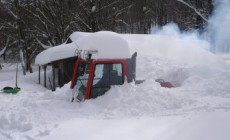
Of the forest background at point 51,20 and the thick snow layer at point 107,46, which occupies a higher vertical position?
the forest background at point 51,20

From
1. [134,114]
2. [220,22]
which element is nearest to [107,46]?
[134,114]

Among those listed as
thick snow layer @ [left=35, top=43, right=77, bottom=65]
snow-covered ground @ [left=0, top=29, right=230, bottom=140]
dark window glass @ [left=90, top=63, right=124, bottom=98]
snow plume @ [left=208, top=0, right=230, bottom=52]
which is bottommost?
snow-covered ground @ [left=0, top=29, right=230, bottom=140]

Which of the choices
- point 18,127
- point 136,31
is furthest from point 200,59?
point 136,31

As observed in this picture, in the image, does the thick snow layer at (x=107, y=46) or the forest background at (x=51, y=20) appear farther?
the forest background at (x=51, y=20)

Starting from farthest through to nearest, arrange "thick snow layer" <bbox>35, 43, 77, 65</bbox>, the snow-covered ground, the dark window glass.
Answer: "thick snow layer" <bbox>35, 43, 77, 65</bbox>
the dark window glass
the snow-covered ground

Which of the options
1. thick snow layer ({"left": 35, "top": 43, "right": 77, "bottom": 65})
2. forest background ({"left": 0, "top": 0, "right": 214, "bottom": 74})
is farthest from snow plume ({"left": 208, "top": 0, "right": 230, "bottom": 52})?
thick snow layer ({"left": 35, "top": 43, "right": 77, "bottom": 65})

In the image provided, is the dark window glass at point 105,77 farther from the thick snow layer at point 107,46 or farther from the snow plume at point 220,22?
the snow plume at point 220,22

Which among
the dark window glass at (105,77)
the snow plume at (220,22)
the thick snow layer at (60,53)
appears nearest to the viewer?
the dark window glass at (105,77)

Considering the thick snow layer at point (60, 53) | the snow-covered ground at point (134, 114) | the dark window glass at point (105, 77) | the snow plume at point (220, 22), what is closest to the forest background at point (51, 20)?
the snow plume at point (220, 22)

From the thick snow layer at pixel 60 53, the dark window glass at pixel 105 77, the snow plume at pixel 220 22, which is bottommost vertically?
the dark window glass at pixel 105 77

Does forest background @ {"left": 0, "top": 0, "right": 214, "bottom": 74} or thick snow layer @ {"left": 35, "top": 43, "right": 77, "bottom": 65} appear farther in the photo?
forest background @ {"left": 0, "top": 0, "right": 214, "bottom": 74}

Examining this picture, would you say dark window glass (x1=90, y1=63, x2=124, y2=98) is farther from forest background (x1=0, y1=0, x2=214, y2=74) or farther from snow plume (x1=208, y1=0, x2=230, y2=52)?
forest background (x1=0, y1=0, x2=214, y2=74)

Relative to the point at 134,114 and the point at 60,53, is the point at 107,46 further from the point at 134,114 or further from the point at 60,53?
the point at 60,53

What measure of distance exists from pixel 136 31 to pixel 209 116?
47.2 m
